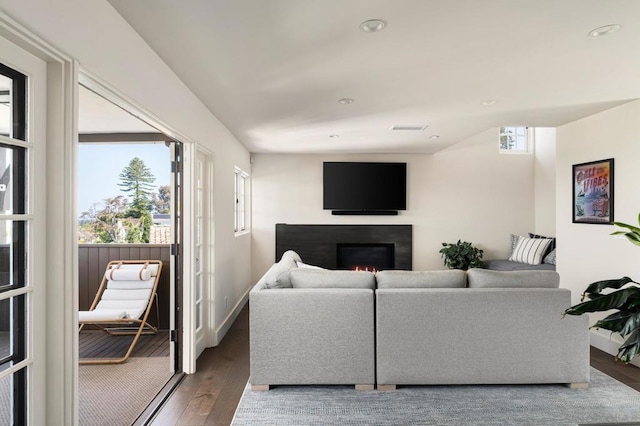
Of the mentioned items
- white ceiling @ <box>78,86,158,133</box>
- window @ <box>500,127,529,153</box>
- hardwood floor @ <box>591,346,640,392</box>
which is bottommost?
hardwood floor @ <box>591,346,640,392</box>

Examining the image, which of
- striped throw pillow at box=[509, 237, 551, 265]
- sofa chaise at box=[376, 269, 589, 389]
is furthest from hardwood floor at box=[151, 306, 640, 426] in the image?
striped throw pillow at box=[509, 237, 551, 265]

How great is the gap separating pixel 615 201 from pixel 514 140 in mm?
3515

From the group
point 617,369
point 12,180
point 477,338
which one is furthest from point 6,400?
point 617,369

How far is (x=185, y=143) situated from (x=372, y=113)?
1.86 m

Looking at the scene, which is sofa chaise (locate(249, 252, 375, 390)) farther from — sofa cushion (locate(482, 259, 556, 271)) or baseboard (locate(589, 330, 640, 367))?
sofa cushion (locate(482, 259, 556, 271))

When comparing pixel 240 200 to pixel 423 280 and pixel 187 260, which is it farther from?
pixel 423 280

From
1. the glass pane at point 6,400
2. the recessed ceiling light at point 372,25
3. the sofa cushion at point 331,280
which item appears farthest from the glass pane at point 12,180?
the sofa cushion at point 331,280

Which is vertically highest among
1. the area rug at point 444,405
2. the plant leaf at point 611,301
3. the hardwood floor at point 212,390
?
the plant leaf at point 611,301

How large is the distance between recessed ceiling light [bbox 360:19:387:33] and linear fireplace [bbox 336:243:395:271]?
15.8ft

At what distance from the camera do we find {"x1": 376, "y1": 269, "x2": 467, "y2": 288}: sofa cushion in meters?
3.02

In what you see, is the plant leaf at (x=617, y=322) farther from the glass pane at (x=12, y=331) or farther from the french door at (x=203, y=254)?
the french door at (x=203, y=254)

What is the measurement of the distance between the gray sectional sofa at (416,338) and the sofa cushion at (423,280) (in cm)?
9

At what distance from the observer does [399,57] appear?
8.32 feet

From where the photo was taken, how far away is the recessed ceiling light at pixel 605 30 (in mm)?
2122
